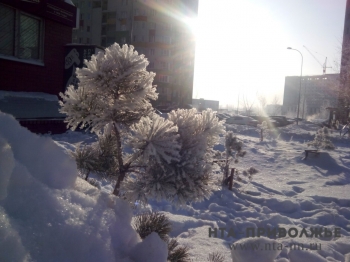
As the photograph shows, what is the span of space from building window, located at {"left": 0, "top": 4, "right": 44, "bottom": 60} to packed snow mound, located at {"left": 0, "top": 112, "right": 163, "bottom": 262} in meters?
9.39

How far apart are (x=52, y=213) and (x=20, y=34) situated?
995 centimetres

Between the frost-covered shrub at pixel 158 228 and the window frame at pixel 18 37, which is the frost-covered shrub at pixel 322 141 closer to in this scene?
the window frame at pixel 18 37

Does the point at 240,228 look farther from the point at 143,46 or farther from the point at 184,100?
the point at 184,100

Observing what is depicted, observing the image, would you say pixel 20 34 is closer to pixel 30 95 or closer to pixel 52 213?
pixel 30 95

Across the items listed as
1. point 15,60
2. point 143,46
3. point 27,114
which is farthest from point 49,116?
point 143,46

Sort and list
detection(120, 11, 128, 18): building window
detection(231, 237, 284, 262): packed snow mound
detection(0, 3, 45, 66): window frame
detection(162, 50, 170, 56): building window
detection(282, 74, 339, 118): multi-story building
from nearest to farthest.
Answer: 1. detection(231, 237, 284, 262): packed snow mound
2. detection(0, 3, 45, 66): window frame
3. detection(120, 11, 128, 18): building window
4. detection(162, 50, 170, 56): building window
5. detection(282, 74, 339, 118): multi-story building

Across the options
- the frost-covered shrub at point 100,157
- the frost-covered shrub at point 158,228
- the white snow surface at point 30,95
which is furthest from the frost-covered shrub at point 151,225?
the white snow surface at point 30,95

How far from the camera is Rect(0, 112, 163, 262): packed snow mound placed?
1134mm

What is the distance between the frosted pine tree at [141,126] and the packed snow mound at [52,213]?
0.30 metres

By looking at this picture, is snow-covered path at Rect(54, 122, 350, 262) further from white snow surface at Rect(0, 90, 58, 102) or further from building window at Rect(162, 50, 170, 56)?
building window at Rect(162, 50, 170, 56)

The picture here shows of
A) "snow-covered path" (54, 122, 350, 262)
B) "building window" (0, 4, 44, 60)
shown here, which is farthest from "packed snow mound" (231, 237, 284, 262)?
"building window" (0, 4, 44, 60)

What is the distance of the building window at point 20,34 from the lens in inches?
363

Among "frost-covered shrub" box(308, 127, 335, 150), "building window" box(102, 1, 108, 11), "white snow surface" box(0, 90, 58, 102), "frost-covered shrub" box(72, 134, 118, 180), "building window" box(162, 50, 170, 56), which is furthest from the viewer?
"building window" box(162, 50, 170, 56)

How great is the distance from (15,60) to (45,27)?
1671mm
